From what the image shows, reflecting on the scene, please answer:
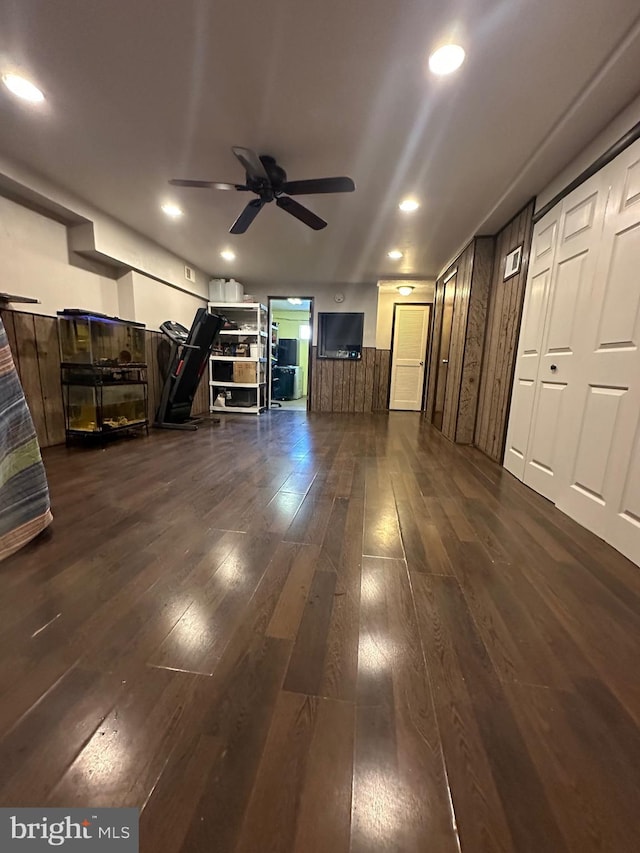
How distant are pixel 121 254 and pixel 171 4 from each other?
2.85 m

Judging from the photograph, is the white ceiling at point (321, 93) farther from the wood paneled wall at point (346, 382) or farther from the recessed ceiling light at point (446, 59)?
the wood paneled wall at point (346, 382)

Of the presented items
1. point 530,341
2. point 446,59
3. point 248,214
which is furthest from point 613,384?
point 248,214

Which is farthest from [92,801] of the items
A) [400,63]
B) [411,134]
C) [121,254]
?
[121,254]

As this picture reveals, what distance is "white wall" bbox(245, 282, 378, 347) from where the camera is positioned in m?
6.29

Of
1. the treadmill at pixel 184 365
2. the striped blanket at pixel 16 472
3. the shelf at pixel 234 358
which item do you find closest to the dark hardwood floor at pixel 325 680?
the striped blanket at pixel 16 472

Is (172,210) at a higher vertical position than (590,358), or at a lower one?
higher

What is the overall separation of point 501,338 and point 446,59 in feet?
7.18

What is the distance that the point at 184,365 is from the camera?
4.27 meters

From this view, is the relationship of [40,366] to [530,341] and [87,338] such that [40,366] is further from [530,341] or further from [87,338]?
[530,341]

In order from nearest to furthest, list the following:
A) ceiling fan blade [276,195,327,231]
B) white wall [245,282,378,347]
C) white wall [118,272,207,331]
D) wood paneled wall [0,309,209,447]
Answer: ceiling fan blade [276,195,327,231] → wood paneled wall [0,309,209,447] → white wall [118,272,207,331] → white wall [245,282,378,347]

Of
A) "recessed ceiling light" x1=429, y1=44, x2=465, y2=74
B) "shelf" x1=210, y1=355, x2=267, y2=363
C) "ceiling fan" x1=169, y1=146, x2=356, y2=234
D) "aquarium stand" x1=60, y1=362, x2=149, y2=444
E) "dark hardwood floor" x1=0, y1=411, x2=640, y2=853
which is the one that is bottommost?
"dark hardwood floor" x1=0, y1=411, x2=640, y2=853

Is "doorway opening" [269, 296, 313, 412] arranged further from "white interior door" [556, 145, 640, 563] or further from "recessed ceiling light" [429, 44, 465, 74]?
"recessed ceiling light" [429, 44, 465, 74]

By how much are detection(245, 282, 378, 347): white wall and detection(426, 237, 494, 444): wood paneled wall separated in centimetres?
212

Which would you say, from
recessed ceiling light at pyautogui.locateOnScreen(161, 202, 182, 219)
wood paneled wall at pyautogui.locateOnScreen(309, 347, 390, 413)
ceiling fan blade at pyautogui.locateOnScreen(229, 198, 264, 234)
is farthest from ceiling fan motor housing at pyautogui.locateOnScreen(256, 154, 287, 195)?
wood paneled wall at pyautogui.locateOnScreen(309, 347, 390, 413)
